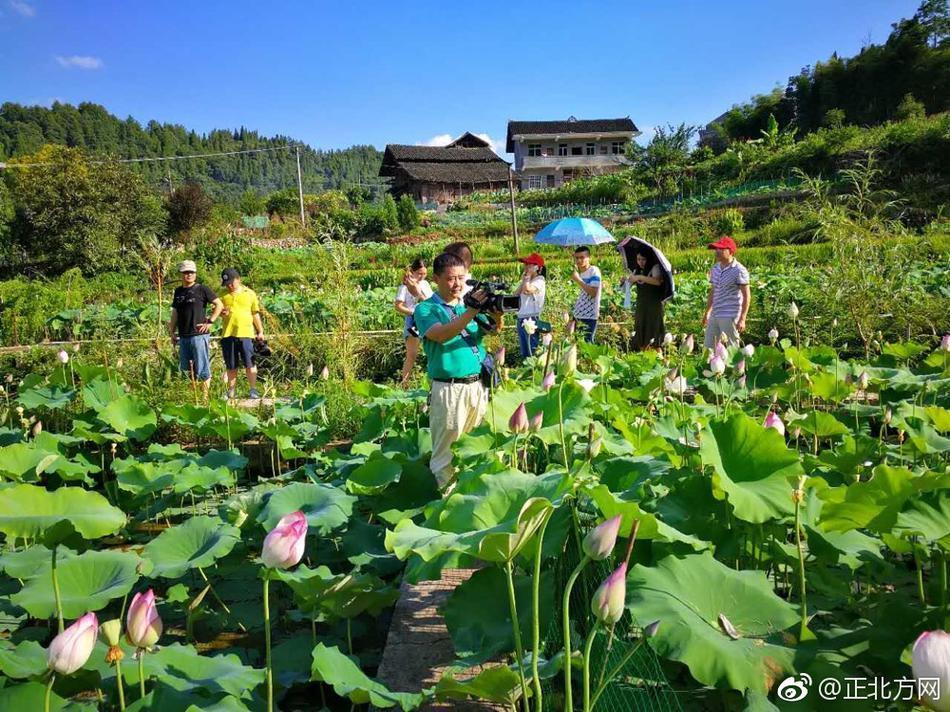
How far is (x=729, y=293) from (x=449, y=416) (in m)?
3.16

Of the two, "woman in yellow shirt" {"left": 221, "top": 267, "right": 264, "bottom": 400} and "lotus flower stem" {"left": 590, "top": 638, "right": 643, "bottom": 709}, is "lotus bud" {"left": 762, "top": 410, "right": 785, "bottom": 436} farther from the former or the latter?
"woman in yellow shirt" {"left": 221, "top": 267, "right": 264, "bottom": 400}

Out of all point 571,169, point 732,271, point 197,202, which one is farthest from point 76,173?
point 571,169

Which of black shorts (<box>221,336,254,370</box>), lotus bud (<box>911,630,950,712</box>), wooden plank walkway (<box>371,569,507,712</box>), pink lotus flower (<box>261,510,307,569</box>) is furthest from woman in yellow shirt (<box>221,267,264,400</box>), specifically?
lotus bud (<box>911,630,950,712</box>)

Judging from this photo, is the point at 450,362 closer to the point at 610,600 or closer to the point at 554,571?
the point at 554,571

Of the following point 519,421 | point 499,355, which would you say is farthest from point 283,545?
point 499,355

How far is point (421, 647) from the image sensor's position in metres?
1.95

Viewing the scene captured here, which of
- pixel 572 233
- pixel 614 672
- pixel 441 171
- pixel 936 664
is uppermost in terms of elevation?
pixel 441 171

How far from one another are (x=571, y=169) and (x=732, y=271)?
4428 centimetres

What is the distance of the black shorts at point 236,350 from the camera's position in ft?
20.0

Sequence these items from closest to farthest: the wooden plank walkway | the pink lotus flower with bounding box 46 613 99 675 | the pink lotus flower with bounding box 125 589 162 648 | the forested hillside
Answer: the pink lotus flower with bounding box 46 613 99 675 < the pink lotus flower with bounding box 125 589 162 648 < the wooden plank walkway < the forested hillside

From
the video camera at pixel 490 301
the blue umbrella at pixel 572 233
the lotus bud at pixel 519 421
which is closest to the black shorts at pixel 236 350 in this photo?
the blue umbrella at pixel 572 233

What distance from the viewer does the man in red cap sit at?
511 centimetres

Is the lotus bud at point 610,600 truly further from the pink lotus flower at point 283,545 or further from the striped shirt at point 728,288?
the striped shirt at point 728,288

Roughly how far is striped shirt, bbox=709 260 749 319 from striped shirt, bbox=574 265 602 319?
92cm
